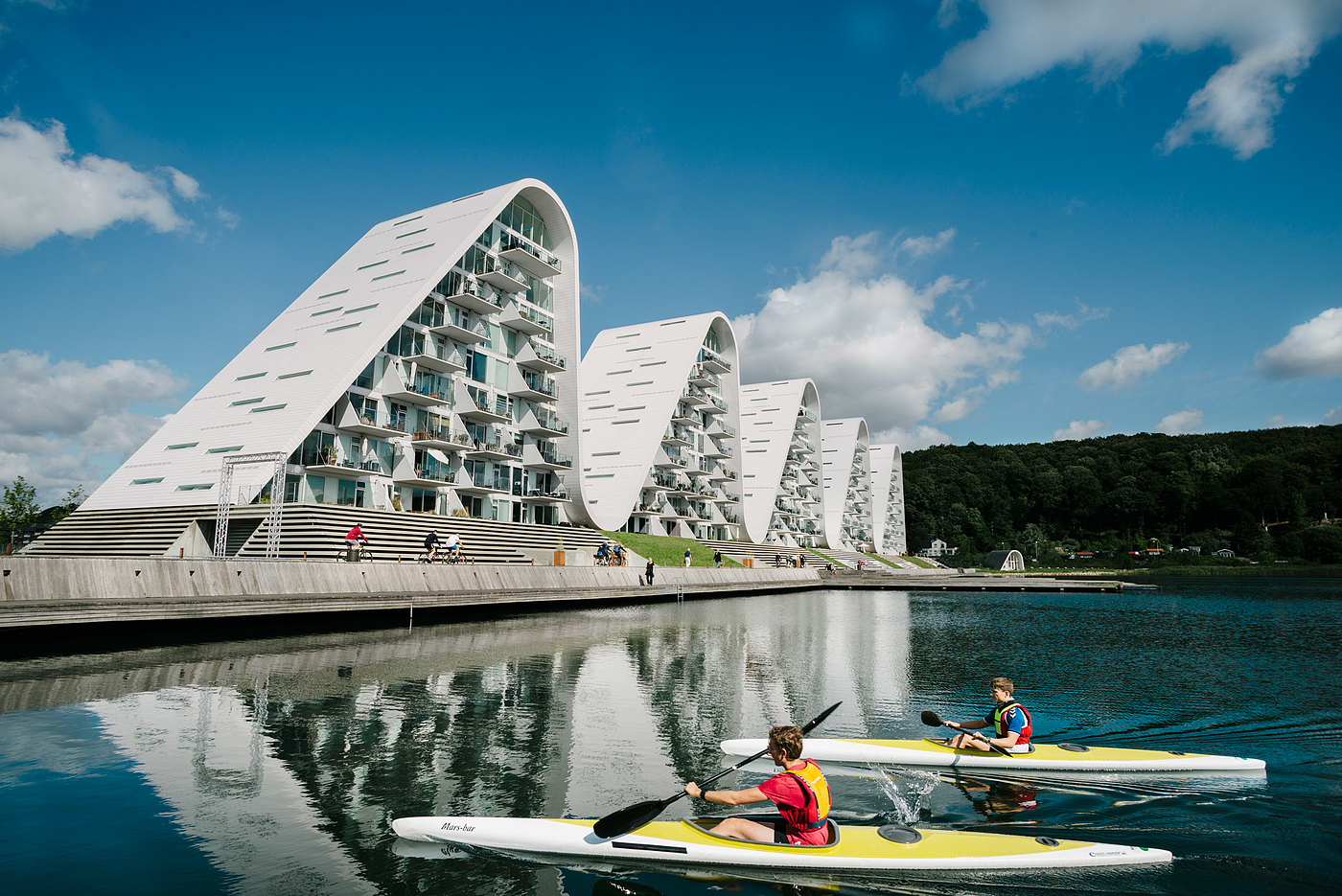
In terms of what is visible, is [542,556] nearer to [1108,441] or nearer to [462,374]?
[462,374]

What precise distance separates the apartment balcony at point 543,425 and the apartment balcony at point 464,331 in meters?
6.53

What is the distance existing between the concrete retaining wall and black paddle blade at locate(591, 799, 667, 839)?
51.7 feet

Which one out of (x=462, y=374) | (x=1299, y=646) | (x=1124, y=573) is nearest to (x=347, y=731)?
(x=1299, y=646)

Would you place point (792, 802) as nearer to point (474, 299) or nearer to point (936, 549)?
point (474, 299)

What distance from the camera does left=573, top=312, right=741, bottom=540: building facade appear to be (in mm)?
68312

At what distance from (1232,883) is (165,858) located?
997 centimetres

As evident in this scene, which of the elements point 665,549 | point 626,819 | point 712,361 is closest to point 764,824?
point 626,819

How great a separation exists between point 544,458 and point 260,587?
33543mm

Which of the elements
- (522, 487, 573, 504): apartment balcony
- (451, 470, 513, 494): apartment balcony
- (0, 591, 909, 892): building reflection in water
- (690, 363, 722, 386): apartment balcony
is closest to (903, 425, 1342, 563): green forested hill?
(690, 363, 722, 386): apartment balcony

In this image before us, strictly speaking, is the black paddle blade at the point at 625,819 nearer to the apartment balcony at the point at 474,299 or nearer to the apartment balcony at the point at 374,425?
the apartment balcony at the point at 374,425

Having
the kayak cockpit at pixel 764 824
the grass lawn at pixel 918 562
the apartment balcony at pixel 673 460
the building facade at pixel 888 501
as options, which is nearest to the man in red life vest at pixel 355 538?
the kayak cockpit at pixel 764 824

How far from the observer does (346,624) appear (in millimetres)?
24438

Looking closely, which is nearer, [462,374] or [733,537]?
[462,374]

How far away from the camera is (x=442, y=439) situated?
44.3 metres
